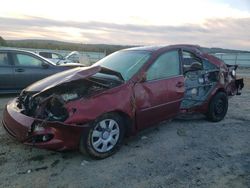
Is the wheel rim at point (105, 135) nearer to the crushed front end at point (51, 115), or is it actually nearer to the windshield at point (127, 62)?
the crushed front end at point (51, 115)

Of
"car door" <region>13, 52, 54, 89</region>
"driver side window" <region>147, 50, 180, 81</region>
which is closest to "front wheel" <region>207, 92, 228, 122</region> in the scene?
"driver side window" <region>147, 50, 180, 81</region>

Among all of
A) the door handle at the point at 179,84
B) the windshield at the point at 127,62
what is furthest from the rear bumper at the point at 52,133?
the door handle at the point at 179,84

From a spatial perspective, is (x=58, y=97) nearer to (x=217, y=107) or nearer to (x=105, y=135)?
(x=105, y=135)

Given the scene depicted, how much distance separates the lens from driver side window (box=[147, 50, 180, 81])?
17.4 ft

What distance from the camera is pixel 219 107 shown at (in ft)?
22.0

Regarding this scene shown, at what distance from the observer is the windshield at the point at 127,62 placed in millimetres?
5185

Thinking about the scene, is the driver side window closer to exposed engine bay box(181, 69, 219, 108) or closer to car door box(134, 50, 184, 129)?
car door box(134, 50, 184, 129)

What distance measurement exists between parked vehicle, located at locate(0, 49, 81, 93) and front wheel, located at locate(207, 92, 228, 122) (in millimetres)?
5342

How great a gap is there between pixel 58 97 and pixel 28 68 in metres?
5.46

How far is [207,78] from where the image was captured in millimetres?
6500

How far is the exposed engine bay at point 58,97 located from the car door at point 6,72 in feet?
14.1

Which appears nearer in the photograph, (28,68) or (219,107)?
(219,107)

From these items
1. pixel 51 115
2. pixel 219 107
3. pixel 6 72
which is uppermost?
pixel 6 72

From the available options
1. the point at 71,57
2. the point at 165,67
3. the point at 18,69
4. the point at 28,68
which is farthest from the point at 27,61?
the point at 71,57
